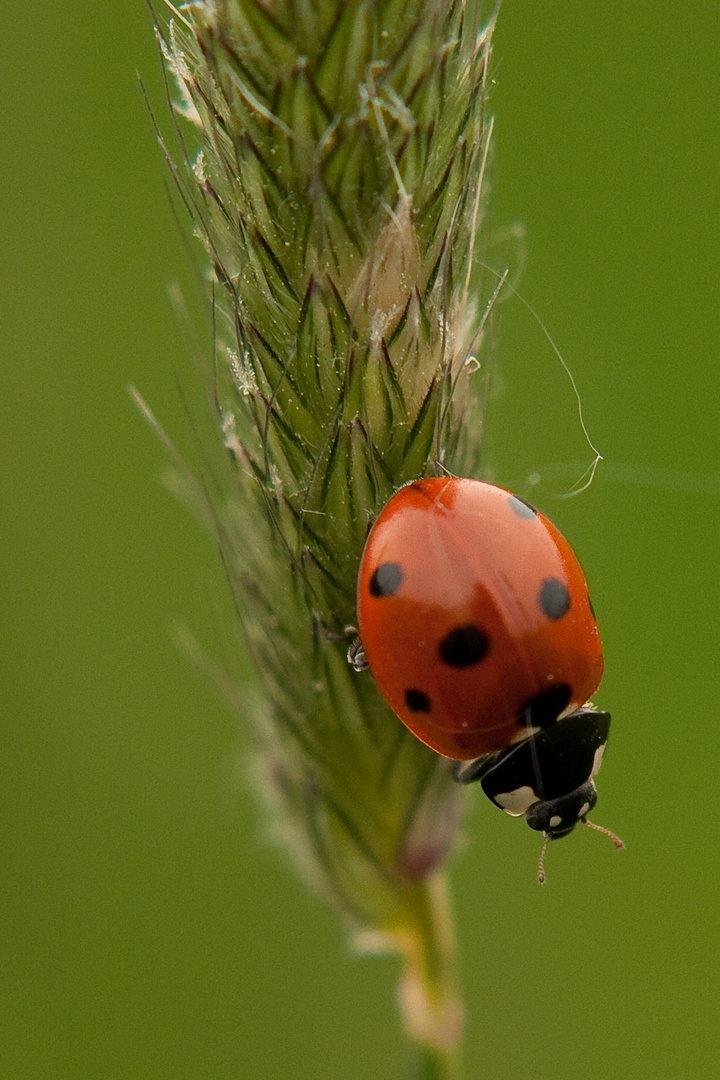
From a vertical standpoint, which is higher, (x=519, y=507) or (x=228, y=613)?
(x=519, y=507)

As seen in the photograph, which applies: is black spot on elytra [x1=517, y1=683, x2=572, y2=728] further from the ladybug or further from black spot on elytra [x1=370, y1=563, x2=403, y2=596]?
black spot on elytra [x1=370, y1=563, x2=403, y2=596]

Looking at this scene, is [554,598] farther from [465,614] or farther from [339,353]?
[339,353]

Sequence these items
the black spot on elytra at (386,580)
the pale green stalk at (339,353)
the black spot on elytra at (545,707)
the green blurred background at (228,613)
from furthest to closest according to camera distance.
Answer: the green blurred background at (228,613) < the black spot on elytra at (545,707) < the black spot on elytra at (386,580) < the pale green stalk at (339,353)

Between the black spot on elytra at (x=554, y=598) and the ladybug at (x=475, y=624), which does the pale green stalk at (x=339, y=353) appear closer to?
the ladybug at (x=475, y=624)

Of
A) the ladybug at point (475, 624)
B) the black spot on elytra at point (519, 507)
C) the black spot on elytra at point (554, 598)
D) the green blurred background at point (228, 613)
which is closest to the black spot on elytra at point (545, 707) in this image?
the ladybug at point (475, 624)

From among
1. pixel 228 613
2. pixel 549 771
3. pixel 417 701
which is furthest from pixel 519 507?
pixel 228 613

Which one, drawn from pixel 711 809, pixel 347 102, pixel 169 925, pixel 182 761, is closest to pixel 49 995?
pixel 169 925

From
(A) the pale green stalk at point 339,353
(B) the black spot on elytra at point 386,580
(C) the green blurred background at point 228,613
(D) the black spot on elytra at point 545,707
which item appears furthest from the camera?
(C) the green blurred background at point 228,613
